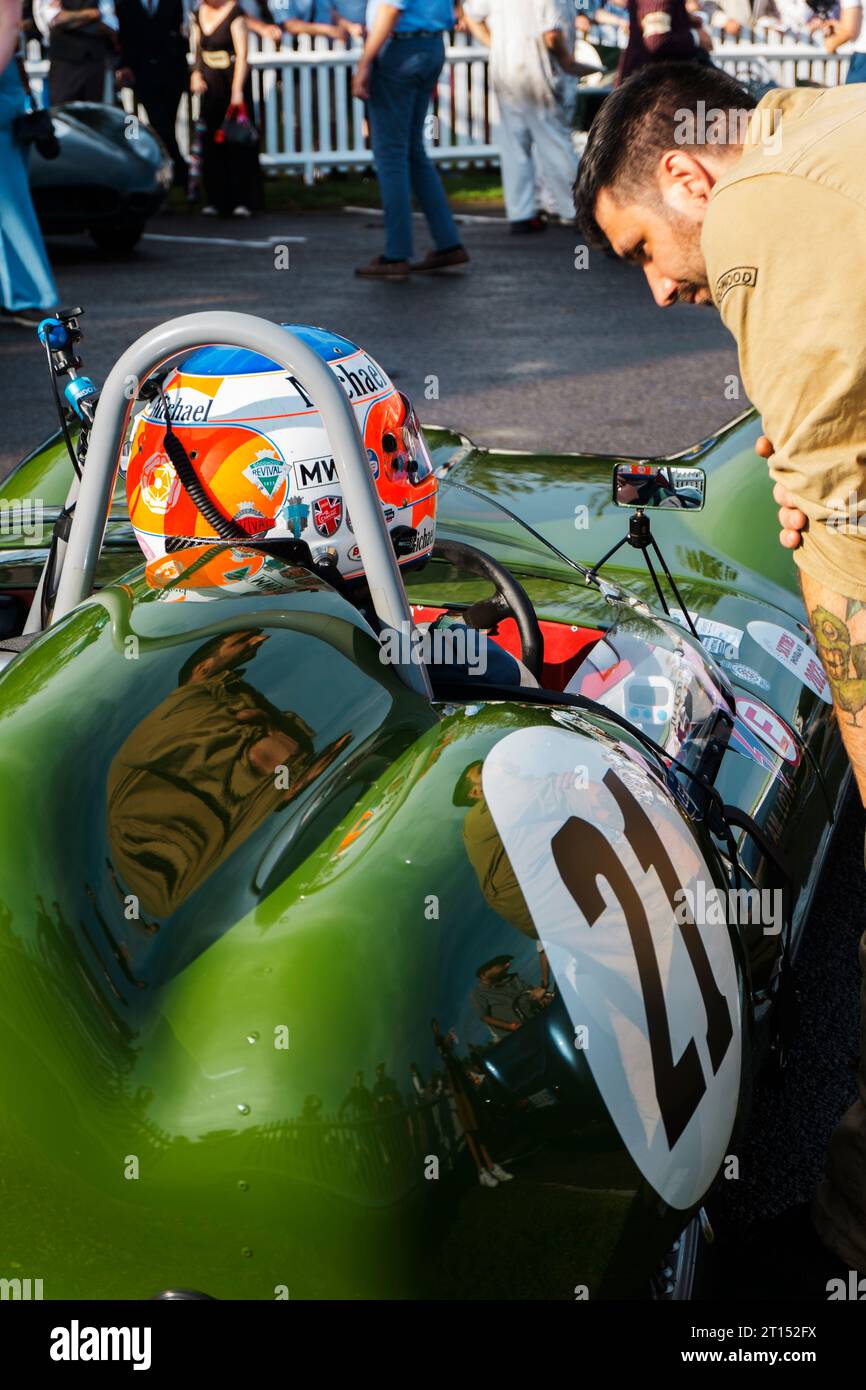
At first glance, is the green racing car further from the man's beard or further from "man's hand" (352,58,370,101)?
"man's hand" (352,58,370,101)

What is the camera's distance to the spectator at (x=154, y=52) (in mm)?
12852

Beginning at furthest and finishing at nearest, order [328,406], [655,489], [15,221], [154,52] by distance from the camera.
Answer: [154,52] < [15,221] < [655,489] < [328,406]

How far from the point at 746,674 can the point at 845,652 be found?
965 millimetres

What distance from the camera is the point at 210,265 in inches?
419

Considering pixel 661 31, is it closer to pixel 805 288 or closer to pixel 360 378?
pixel 360 378

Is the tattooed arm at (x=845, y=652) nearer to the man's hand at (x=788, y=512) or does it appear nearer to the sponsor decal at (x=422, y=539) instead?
the man's hand at (x=788, y=512)

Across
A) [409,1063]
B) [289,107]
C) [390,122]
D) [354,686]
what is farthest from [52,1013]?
[289,107]

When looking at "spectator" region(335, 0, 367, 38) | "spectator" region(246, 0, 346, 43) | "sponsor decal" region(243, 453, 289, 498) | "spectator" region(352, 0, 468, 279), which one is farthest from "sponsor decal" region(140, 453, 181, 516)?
"spectator" region(335, 0, 367, 38)

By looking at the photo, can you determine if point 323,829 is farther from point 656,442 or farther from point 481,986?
point 656,442

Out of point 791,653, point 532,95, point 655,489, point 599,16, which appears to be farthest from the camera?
point 599,16

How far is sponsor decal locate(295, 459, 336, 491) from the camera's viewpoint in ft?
7.89

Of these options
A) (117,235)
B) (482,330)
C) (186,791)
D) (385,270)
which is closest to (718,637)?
(186,791)

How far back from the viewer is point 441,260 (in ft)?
33.5

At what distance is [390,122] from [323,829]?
812 centimetres
